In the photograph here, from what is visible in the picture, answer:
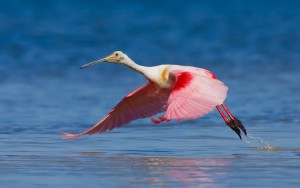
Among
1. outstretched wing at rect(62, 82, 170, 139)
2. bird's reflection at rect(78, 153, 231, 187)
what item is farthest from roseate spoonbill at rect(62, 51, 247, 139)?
bird's reflection at rect(78, 153, 231, 187)

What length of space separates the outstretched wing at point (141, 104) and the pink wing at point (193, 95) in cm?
93

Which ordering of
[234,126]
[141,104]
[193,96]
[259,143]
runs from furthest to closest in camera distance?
1. [141,104]
2. [234,126]
3. [259,143]
4. [193,96]

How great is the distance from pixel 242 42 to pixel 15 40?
6154 millimetres

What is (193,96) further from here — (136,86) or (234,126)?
(136,86)

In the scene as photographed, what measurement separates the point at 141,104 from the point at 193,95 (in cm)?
196

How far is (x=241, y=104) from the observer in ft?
59.0

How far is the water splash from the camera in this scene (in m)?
13.1

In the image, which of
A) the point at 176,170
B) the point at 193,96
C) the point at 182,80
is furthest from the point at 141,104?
the point at 176,170

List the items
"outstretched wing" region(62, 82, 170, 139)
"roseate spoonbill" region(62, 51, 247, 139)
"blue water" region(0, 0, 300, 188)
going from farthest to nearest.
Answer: "outstretched wing" region(62, 82, 170, 139), "roseate spoonbill" region(62, 51, 247, 139), "blue water" region(0, 0, 300, 188)

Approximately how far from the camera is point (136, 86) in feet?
69.1

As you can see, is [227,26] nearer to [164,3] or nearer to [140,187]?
[164,3]

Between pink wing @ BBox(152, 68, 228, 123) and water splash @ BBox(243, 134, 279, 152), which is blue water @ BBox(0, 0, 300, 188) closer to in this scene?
water splash @ BBox(243, 134, 279, 152)

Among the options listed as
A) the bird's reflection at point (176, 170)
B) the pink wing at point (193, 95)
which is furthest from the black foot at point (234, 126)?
the bird's reflection at point (176, 170)

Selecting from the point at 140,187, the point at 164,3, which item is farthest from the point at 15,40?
the point at 140,187
